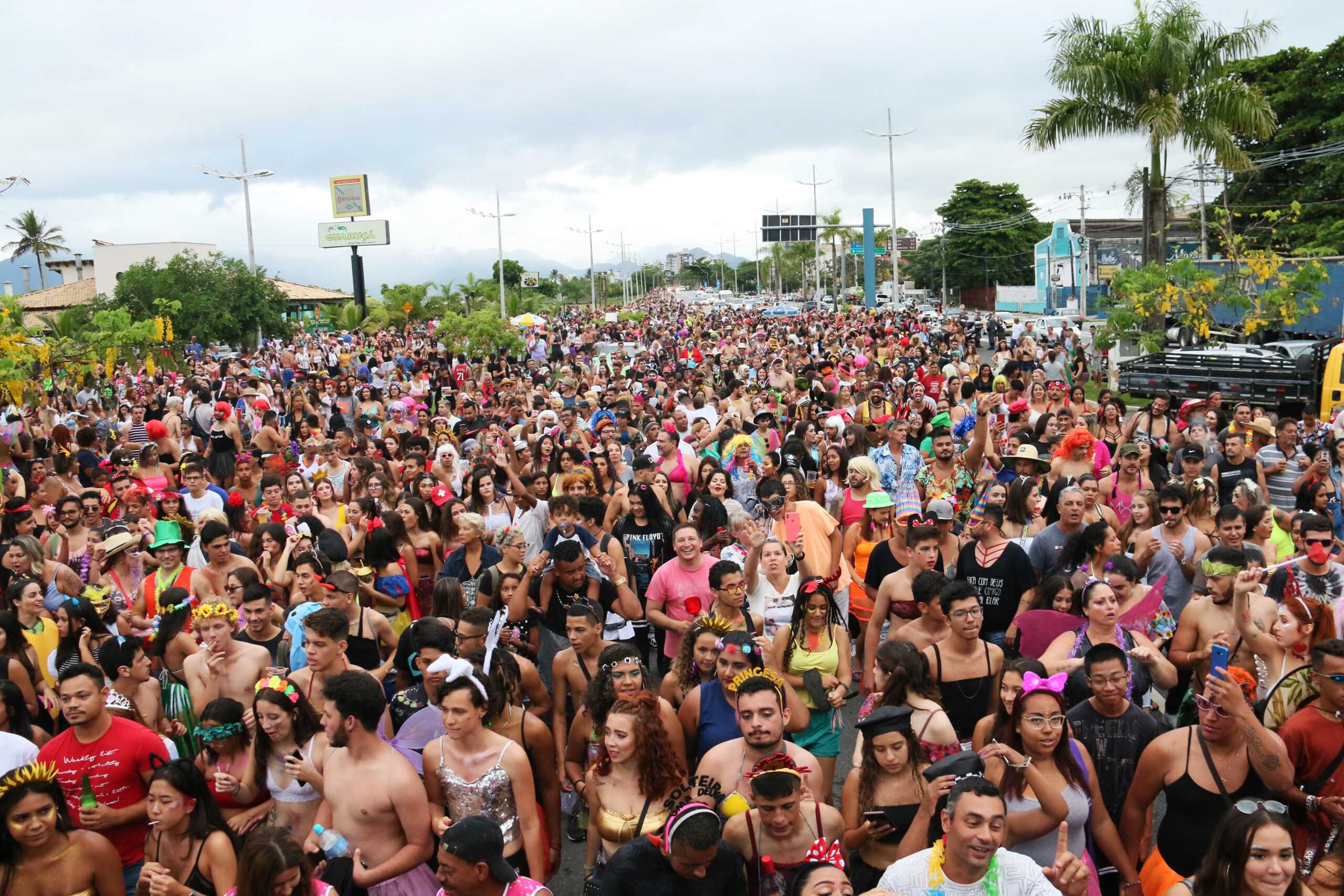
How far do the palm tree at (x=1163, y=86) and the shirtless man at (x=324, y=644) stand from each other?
70.8 feet

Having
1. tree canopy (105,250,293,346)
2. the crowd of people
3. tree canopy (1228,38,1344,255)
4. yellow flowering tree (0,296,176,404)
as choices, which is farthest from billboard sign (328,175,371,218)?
the crowd of people

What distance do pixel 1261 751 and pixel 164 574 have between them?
20.7 feet

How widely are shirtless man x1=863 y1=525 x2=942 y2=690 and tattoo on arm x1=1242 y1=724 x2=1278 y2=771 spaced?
7.22 feet

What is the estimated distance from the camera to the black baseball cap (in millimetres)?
Answer: 3359

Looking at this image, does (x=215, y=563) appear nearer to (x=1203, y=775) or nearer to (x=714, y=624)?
(x=714, y=624)

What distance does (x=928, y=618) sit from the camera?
17.7 ft

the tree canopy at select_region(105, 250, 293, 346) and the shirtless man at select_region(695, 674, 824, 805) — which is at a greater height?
the tree canopy at select_region(105, 250, 293, 346)

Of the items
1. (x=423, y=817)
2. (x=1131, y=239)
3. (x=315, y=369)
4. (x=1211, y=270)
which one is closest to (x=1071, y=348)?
(x=1211, y=270)

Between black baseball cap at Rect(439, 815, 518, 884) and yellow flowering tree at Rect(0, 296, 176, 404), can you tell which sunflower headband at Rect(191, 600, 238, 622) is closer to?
black baseball cap at Rect(439, 815, 518, 884)

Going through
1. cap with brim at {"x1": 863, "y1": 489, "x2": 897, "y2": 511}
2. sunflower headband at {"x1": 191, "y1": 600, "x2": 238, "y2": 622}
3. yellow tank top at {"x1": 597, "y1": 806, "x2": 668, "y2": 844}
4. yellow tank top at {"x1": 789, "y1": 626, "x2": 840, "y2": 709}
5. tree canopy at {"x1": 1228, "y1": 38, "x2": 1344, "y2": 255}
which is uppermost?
tree canopy at {"x1": 1228, "y1": 38, "x2": 1344, "y2": 255}

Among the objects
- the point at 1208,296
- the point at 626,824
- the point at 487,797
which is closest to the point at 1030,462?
the point at 626,824

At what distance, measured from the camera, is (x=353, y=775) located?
418 centimetres

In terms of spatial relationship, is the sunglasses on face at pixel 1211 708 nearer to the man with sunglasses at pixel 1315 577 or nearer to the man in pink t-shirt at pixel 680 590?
the man with sunglasses at pixel 1315 577

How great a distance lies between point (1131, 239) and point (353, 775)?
252 feet
